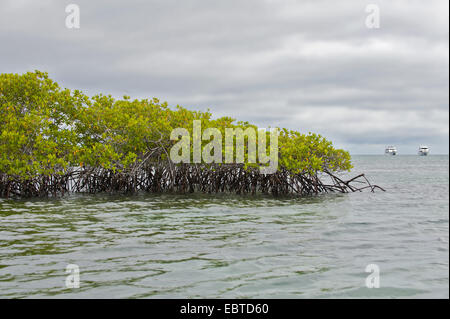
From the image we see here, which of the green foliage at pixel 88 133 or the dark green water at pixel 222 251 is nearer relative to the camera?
the dark green water at pixel 222 251

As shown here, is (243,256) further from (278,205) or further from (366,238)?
(278,205)

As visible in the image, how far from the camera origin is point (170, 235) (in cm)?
764

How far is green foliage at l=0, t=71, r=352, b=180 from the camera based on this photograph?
12.8 meters

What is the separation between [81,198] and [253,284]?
34.3 feet

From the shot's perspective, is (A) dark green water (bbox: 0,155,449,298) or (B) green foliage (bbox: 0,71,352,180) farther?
(B) green foliage (bbox: 0,71,352,180)

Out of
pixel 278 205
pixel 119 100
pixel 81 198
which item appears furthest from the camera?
pixel 119 100

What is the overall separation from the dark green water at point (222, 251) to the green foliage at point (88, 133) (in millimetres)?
2077

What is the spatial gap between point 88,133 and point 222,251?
10.1 m

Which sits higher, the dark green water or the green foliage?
the green foliage

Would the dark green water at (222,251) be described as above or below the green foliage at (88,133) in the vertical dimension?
below

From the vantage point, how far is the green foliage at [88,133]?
504 inches

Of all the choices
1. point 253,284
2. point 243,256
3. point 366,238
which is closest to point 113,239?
point 243,256

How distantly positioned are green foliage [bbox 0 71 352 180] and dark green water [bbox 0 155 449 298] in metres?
2.08

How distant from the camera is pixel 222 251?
20.9 feet
